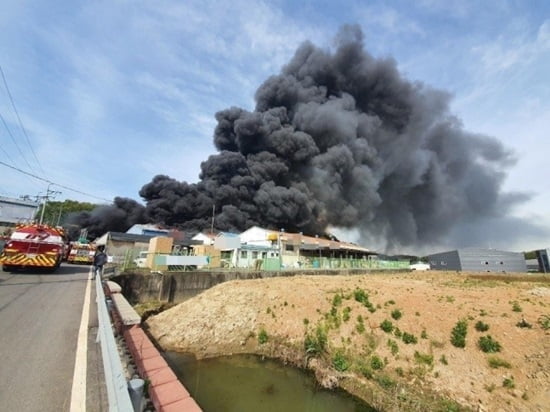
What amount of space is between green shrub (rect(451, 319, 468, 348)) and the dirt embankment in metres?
0.19

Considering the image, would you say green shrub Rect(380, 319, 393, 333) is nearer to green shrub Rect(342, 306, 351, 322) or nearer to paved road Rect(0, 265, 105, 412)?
green shrub Rect(342, 306, 351, 322)

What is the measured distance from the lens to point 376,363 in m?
9.73

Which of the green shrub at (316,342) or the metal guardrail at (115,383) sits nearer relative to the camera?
the metal guardrail at (115,383)

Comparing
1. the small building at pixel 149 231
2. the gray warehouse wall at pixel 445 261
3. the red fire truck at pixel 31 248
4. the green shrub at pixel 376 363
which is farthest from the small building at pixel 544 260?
the red fire truck at pixel 31 248

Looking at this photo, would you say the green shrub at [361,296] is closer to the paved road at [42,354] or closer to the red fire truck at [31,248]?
the paved road at [42,354]

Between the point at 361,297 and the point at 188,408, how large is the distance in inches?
485

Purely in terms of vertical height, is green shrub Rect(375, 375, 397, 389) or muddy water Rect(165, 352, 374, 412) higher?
green shrub Rect(375, 375, 397, 389)

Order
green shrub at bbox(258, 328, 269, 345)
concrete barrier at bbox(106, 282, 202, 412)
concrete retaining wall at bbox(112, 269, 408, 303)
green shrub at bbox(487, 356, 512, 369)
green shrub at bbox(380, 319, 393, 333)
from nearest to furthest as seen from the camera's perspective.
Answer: concrete barrier at bbox(106, 282, 202, 412) → green shrub at bbox(487, 356, 512, 369) → green shrub at bbox(380, 319, 393, 333) → green shrub at bbox(258, 328, 269, 345) → concrete retaining wall at bbox(112, 269, 408, 303)

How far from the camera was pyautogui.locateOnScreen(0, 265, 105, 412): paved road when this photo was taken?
3.13 metres

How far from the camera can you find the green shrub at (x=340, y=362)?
974cm

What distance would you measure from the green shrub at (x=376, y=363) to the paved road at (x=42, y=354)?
28.1 ft

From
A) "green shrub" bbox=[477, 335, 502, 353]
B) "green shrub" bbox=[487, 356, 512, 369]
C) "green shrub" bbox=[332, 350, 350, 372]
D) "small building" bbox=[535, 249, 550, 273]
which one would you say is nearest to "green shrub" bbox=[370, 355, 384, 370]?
"green shrub" bbox=[332, 350, 350, 372]

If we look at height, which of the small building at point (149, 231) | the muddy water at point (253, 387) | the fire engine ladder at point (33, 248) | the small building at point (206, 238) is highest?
the small building at point (149, 231)

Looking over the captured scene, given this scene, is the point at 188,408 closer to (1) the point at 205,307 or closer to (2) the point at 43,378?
(2) the point at 43,378
